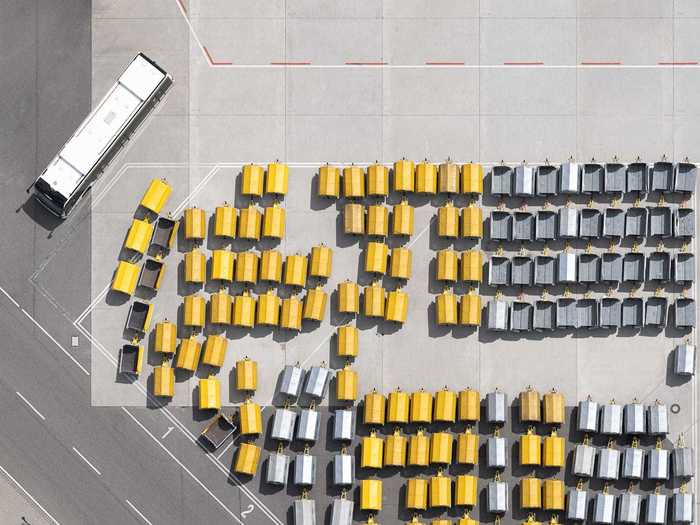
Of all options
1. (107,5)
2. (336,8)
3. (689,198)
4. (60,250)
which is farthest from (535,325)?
(107,5)

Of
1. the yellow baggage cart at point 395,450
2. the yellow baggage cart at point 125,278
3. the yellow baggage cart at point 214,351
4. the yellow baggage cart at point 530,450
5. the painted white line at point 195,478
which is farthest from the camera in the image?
the painted white line at point 195,478

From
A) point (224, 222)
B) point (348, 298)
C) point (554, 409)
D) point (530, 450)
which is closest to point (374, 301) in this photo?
point (348, 298)

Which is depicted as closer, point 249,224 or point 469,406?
point 469,406

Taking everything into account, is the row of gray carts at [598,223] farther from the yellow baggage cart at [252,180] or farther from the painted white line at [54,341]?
the painted white line at [54,341]

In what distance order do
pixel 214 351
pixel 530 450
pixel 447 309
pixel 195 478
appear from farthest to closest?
pixel 195 478 < pixel 214 351 < pixel 447 309 < pixel 530 450

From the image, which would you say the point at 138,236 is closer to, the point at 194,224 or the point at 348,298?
the point at 194,224

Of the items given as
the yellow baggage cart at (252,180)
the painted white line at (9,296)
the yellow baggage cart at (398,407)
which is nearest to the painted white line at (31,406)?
the painted white line at (9,296)
